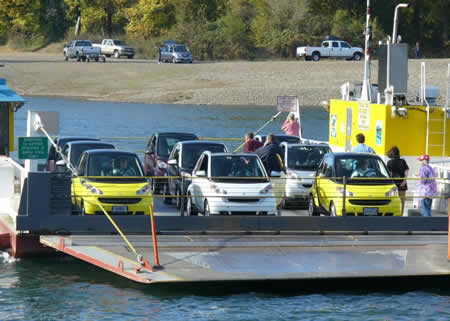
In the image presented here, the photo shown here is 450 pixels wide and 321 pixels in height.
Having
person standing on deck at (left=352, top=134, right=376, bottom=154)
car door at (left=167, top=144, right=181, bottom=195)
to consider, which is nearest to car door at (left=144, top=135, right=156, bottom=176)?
car door at (left=167, top=144, right=181, bottom=195)

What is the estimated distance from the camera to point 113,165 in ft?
68.3

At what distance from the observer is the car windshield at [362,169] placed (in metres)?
20.2

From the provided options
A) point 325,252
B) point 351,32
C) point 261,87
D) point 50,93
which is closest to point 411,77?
point 261,87

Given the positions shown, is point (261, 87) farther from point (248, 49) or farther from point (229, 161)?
point (229, 161)

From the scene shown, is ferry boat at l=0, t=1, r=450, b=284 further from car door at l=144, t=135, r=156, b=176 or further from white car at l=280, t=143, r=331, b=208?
car door at l=144, t=135, r=156, b=176

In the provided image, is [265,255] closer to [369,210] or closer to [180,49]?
[369,210]

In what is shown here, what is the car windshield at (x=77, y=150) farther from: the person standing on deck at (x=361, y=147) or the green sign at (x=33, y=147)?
the person standing on deck at (x=361, y=147)

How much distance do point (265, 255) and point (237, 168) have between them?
11.5 ft

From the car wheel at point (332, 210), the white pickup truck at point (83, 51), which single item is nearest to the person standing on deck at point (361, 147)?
the car wheel at point (332, 210)

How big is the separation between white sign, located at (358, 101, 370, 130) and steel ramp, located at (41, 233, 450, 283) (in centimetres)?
509

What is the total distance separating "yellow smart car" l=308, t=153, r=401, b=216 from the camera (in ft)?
65.4

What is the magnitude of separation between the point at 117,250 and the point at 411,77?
180 feet

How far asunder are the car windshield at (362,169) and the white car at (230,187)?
1573 millimetres

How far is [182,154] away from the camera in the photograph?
23.6m
